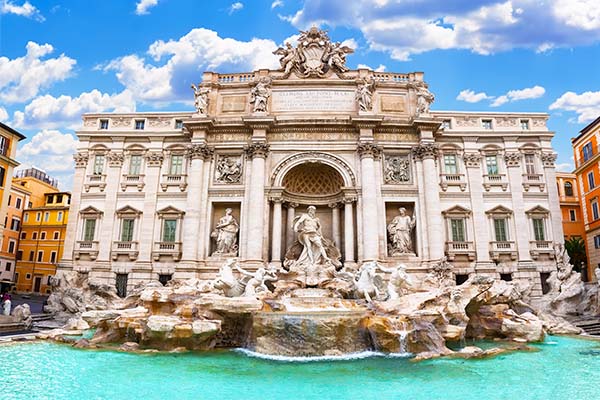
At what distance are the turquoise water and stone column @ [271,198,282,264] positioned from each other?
9452mm

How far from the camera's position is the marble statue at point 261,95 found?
22.5m

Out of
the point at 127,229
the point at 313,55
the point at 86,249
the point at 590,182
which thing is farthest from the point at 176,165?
the point at 590,182

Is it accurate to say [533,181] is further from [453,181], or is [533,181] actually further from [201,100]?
[201,100]

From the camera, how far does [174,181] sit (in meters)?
23.1

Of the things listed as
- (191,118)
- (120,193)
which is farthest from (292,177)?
(120,193)

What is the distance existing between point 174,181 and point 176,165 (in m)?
1.10

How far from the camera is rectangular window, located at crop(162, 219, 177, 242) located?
22328 millimetres

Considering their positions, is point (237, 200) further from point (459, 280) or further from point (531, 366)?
point (531, 366)

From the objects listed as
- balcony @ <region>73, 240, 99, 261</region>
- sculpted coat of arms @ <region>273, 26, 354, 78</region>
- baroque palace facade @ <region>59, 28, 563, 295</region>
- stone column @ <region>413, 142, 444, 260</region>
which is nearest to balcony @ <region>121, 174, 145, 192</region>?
baroque palace facade @ <region>59, 28, 563, 295</region>

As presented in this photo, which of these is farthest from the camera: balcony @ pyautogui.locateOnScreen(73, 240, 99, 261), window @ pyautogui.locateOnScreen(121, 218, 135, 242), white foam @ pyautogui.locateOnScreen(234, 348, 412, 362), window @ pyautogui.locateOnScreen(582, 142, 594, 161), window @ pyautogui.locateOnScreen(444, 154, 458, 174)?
window @ pyautogui.locateOnScreen(582, 142, 594, 161)

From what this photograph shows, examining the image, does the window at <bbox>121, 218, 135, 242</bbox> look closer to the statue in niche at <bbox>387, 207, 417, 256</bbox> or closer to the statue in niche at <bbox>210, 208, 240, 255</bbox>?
the statue in niche at <bbox>210, 208, 240, 255</bbox>

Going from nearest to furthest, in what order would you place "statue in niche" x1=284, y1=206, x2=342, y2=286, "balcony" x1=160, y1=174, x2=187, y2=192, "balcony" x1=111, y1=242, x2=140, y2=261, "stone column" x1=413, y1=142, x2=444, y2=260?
"statue in niche" x1=284, y1=206, x2=342, y2=286
"stone column" x1=413, y1=142, x2=444, y2=260
"balcony" x1=111, y1=242, x2=140, y2=261
"balcony" x1=160, y1=174, x2=187, y2=192

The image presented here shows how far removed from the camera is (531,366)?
10109mm

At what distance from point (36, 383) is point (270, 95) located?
61.4 ft
